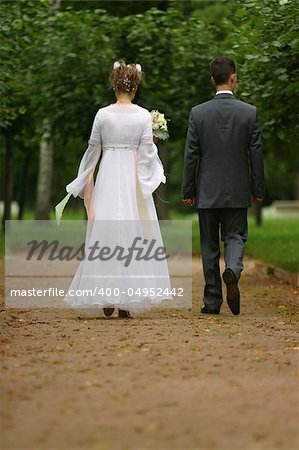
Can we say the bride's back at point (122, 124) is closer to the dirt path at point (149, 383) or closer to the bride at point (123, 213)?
the bride at point (123, 213)

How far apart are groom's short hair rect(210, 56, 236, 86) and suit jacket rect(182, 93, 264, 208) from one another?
6.4 inches

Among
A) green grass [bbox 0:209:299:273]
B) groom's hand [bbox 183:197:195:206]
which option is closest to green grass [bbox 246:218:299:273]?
green grass [bbox 0:209:299:273]

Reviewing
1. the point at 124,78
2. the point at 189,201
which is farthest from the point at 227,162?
the point at 124,78

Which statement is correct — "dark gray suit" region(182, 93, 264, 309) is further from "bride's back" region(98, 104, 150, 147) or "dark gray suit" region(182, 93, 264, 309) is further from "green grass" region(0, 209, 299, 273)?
"green grass" region(0, 209, 299, 273)

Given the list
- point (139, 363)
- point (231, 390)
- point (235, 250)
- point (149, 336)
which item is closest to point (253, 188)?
point (235, 250)

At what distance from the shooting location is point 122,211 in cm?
1079

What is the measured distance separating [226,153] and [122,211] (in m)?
1.11

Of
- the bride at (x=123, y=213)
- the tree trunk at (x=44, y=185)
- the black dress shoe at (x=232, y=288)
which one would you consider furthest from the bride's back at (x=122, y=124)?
the tree trunk at (x=44, y=185)

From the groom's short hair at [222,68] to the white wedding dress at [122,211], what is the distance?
2.56 ft

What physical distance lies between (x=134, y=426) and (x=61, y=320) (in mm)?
4849

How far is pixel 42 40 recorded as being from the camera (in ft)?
72.9

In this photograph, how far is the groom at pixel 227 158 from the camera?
1102 cm

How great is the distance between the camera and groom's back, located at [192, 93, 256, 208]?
1105cm

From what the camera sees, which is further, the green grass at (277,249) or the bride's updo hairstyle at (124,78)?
the green grass at (277,249)
